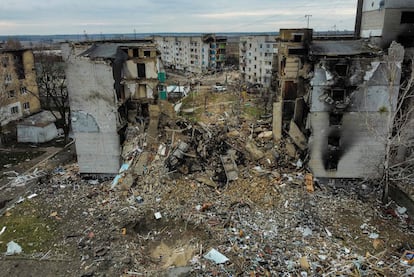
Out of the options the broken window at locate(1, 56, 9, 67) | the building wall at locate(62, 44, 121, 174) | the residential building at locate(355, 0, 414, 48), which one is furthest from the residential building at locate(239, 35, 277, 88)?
the broken window at locate(1, 56, 9, 67)

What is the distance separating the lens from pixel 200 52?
235ft

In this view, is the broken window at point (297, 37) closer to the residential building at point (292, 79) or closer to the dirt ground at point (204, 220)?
the residential building at point (292, 79)

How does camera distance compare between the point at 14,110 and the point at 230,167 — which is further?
the point at 14,110

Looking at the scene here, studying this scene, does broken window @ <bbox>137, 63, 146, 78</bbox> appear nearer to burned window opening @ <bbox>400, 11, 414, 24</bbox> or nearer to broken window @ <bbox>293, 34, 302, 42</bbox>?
broken window @ <bbox>293, 34, 302, 42</bbox>

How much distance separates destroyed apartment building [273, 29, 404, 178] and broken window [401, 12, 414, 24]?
2345mm

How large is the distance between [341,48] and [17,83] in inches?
1316

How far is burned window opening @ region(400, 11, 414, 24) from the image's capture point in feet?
62.5

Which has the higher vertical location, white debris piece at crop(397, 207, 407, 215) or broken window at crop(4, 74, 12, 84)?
broken window at crop(4, 74, 12, 84)

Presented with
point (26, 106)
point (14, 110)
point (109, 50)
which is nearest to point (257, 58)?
point (26, 106)

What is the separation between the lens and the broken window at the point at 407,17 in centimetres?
1905

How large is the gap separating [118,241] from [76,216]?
364cm

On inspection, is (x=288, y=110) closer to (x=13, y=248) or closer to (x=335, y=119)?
(x=335, y=119)

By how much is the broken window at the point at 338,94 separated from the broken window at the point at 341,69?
919 mm

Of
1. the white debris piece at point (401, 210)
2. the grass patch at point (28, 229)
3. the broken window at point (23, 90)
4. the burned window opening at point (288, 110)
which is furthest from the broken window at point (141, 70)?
the broken window at point (23, 90)
